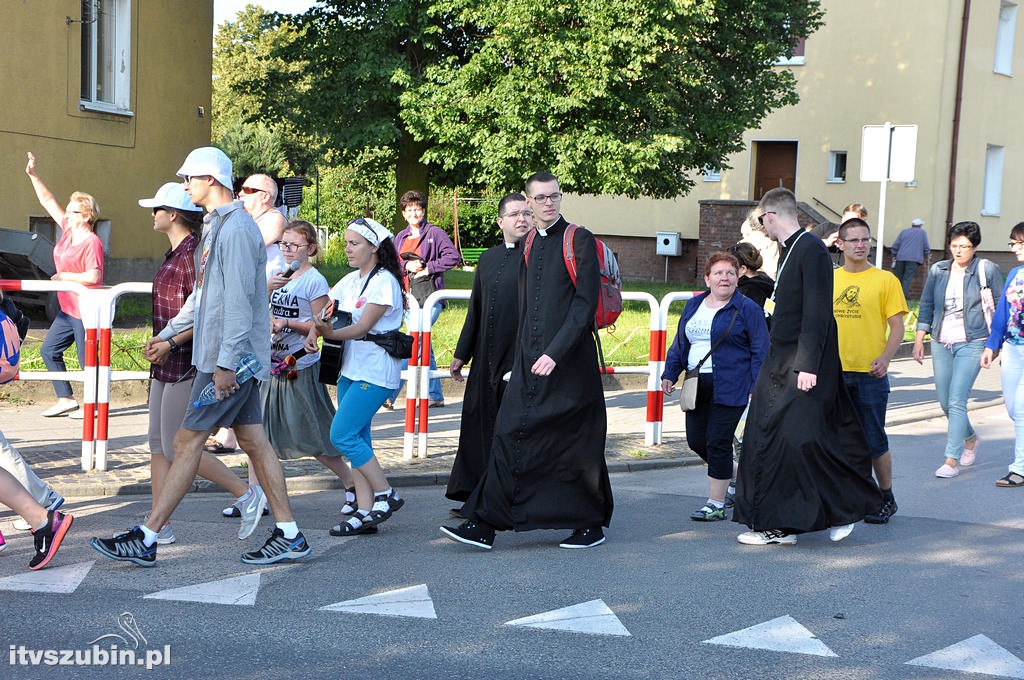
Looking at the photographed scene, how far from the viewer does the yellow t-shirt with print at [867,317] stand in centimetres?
771

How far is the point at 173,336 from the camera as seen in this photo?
20.2 ft

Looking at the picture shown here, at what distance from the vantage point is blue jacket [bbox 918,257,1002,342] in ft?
31.2

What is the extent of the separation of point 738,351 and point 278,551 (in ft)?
10.2

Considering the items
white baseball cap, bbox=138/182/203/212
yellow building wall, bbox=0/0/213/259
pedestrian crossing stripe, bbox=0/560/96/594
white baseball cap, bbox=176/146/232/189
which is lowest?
pedestrian crossing stripe, bbox=0/560/96/594

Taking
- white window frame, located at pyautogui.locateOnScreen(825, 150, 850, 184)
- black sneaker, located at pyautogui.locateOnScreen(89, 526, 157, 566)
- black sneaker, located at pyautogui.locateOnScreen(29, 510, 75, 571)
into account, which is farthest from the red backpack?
white window frame, located at pyautogui.locateOnScreen(825, 150, 850, 184)

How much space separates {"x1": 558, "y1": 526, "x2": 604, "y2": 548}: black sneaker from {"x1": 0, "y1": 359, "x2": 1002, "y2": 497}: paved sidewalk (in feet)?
1.85

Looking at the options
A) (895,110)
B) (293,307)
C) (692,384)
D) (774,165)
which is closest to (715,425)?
(692,384)

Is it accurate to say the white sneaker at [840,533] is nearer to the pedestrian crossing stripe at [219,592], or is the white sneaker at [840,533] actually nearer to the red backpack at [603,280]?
the red backpack at [603,280]

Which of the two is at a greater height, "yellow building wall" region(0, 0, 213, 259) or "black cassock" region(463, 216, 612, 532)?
"yellow building wall" region(0, 0, 213, 259)

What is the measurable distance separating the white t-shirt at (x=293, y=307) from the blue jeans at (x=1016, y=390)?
16.8ft

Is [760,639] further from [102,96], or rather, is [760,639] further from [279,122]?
[279,122]

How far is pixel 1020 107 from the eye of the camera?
34281 mm

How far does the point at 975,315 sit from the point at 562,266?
4360mm

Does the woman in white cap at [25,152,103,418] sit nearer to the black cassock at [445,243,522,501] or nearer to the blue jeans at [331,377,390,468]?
the blue jeans at [331,377,390,468]
